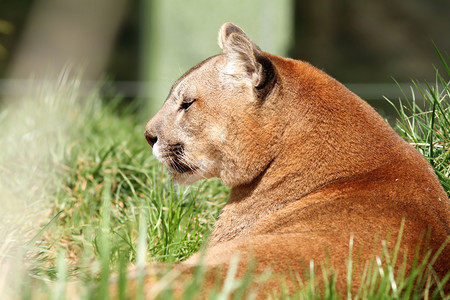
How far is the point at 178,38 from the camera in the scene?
8.70m

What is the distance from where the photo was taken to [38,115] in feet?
18.5

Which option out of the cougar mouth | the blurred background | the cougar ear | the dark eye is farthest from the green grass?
the blurred background

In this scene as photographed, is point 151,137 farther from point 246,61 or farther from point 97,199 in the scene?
point 97,199

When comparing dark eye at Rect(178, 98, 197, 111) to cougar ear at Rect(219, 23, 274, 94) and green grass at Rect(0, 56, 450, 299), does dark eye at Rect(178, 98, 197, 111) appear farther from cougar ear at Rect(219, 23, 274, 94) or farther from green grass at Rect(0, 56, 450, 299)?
green grass at Rect(0, 56, 450, 299)

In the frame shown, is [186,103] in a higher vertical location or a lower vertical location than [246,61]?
lower

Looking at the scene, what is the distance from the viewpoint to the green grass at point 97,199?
8.71 feet

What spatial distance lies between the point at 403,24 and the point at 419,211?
745cm

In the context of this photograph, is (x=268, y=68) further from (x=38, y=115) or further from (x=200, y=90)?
(x=38, y=115)

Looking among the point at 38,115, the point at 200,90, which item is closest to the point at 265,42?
the point at 38,115

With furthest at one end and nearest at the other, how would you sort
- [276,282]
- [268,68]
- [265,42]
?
[265,42], [268,68], [276,282]

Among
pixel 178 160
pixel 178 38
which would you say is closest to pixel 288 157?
pixel 178 160

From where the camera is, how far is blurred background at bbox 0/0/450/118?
8758 millimetres

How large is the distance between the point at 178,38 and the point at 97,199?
4327 mm

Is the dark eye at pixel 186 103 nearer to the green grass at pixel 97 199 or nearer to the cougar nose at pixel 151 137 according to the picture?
the cougar nose at pixel 151 137
